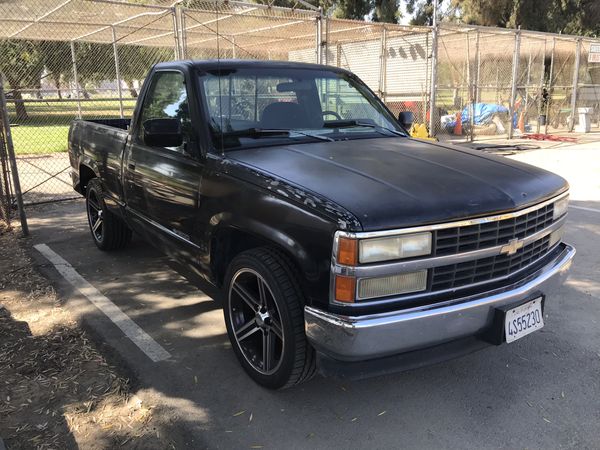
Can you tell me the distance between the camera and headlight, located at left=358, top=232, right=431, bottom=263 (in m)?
2.35

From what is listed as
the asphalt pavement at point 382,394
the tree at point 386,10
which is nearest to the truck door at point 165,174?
the asphalt pavement at point 382,394

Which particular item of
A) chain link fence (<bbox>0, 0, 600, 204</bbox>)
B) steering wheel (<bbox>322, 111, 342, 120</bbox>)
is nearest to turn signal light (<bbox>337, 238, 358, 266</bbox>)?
steering wheel (<bbox>322, 111, 342, 120</bbox>)

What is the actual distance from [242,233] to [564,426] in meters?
2.10

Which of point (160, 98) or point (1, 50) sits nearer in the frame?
point (160, 98)

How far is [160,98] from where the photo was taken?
13.6ft

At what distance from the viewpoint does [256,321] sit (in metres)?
3.08

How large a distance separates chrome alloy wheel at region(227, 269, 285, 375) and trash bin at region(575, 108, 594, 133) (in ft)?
64.3

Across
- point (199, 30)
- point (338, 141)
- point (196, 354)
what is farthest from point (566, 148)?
point (196, 354)

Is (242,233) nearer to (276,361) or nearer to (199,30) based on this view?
(276,361)

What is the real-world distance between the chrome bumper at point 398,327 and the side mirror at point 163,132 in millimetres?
1625

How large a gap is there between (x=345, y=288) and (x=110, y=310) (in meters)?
2.61

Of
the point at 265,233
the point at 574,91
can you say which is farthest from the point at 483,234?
the point at 574,91

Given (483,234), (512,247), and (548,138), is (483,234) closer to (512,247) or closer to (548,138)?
(512,247)

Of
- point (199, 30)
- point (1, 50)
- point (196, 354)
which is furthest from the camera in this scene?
point (1, 50)
